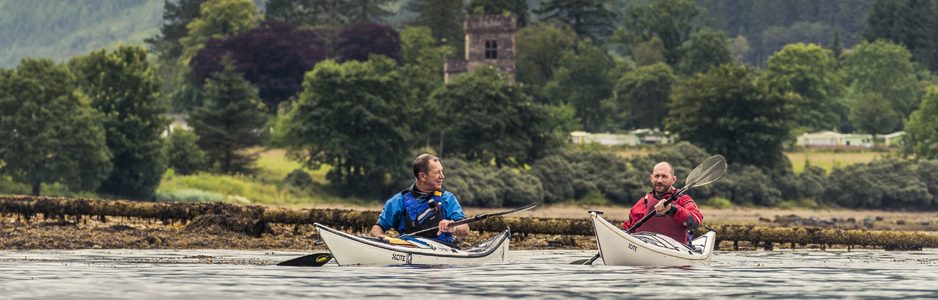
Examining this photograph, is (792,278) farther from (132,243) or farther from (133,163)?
(133,163)

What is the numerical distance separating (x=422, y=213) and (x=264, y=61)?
6285 inches

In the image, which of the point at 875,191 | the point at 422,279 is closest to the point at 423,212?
the point at 422,279

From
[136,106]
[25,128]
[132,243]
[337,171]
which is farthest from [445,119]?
[132,243]

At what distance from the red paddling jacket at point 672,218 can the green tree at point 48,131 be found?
71.7m

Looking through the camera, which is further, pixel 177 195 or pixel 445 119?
pixel 445 119

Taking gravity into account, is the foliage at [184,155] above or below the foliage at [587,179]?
above

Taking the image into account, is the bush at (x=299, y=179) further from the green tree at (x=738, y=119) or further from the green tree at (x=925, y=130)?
the green tree at (x=925, y=130)

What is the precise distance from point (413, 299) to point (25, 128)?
8288 centimetres

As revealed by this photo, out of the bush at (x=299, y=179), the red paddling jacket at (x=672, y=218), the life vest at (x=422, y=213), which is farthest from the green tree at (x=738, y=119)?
the life vest at (x=422, y=213)

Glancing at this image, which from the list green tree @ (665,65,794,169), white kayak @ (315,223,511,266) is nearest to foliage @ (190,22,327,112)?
green tree @ (665,65,794,169)

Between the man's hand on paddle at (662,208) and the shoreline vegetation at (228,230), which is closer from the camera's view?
the man's hand on paddle at (662,208)

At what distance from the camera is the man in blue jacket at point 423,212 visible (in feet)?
103

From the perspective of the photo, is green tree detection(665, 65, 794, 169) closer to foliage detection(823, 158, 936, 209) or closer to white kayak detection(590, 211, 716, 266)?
foliage detection(823, 158, 936, 209)

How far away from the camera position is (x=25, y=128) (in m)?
103
